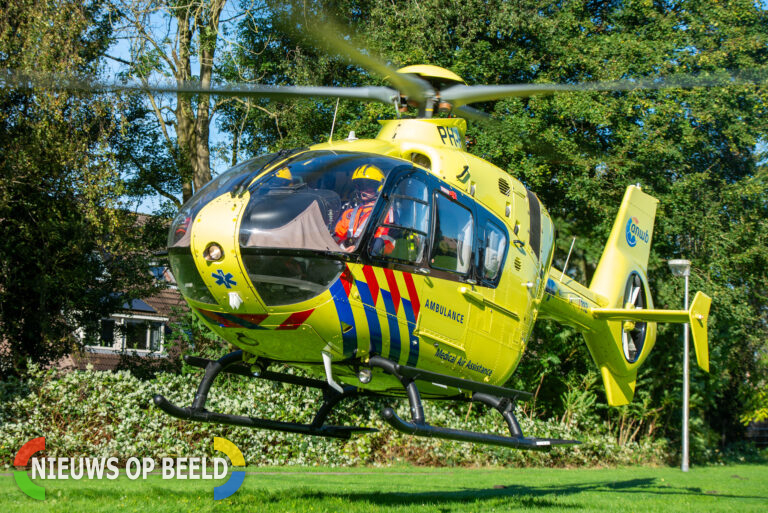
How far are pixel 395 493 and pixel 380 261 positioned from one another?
532cm

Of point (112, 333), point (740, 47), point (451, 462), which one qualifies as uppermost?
point (740, 47)

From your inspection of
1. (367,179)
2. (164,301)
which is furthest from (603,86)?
(164,301)

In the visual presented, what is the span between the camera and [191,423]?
14266 mm

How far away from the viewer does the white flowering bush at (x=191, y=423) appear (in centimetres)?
1360

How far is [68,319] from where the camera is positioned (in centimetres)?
1711

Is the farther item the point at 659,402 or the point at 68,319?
the point at 659,402

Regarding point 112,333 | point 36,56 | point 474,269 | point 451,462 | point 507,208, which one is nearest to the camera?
point 474,269

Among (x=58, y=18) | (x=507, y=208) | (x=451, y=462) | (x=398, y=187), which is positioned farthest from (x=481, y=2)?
(x=398, y=187)

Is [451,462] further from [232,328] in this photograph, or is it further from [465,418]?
[232,328]

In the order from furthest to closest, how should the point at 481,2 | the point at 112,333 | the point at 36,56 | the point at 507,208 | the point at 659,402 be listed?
the point at 659,402
the point at 481,2
the point at 112,333
the point at 36,56
the point at 507,208

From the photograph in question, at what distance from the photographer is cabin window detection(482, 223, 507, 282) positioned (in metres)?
7.42

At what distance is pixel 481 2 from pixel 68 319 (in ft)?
45.9

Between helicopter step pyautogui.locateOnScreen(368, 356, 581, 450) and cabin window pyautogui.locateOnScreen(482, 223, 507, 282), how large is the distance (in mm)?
1170

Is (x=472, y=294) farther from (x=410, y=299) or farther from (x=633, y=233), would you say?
(x=633, y=233)
